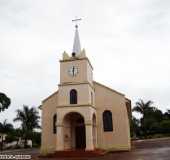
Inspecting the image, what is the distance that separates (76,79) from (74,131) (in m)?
5.29

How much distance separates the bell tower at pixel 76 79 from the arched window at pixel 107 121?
A: 198 cm

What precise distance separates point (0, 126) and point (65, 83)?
35.1m

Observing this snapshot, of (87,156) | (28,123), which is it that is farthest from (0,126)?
(87,156)

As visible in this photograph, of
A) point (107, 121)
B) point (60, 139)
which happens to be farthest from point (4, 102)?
point (107, 121)

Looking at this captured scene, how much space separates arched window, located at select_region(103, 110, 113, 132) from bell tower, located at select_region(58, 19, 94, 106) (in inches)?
78.0

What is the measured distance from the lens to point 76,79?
26.1 metres

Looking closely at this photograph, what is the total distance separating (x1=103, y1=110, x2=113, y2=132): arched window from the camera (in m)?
27.0

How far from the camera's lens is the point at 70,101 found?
25.6m

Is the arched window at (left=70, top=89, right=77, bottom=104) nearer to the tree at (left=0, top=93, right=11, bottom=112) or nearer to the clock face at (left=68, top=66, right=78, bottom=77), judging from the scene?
the clock face at (left=68, top=66, right=78, bottom=77)

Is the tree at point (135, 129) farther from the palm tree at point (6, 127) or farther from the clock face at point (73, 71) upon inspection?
the clock face at point (73, 71)

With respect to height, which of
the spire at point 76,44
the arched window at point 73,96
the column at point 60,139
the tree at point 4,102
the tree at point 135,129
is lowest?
the column at point 60,139

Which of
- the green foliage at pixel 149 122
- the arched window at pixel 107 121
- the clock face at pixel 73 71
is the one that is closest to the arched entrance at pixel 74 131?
the arched window at pixel 107 121

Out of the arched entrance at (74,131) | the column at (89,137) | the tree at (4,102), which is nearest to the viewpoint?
the column at (89,137)

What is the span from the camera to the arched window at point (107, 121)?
1062 inches
